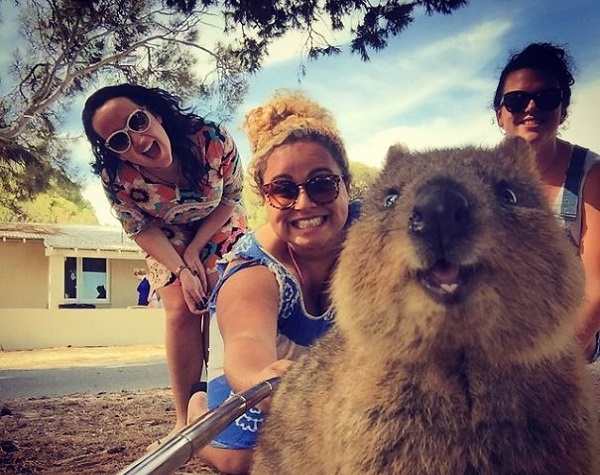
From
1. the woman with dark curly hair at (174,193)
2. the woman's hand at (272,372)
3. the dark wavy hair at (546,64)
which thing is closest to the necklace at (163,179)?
the woman with dark curly hair at (174,193)

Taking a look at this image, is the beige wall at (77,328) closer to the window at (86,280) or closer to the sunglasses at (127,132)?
the window at (86,280)

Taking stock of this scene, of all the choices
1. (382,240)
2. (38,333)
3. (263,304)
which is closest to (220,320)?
(263,304)

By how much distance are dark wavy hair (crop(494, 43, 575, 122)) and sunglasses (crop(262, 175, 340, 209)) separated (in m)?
0.27

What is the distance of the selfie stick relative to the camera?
2.28ft

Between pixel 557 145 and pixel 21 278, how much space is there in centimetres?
101

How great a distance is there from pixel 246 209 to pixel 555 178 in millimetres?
623

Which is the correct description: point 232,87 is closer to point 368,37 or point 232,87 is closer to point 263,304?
point 368,37

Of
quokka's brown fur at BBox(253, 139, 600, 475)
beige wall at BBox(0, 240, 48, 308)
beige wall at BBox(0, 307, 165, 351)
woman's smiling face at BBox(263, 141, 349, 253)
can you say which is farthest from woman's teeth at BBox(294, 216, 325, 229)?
beige wall at BBox(0, 240, 48, 308)

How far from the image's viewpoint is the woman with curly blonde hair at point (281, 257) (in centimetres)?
96

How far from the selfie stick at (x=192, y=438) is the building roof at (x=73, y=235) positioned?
0.49 meters

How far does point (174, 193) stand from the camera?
1.19m

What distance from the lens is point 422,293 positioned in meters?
0.55

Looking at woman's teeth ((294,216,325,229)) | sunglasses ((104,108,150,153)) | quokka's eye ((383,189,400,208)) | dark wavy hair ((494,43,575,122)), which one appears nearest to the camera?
quokka's eye ((383,189,400,208))

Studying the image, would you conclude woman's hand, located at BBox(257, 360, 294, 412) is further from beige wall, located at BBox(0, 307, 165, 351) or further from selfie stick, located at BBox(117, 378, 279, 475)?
beige wall, located at BBox(0, 307, 165, 351)
